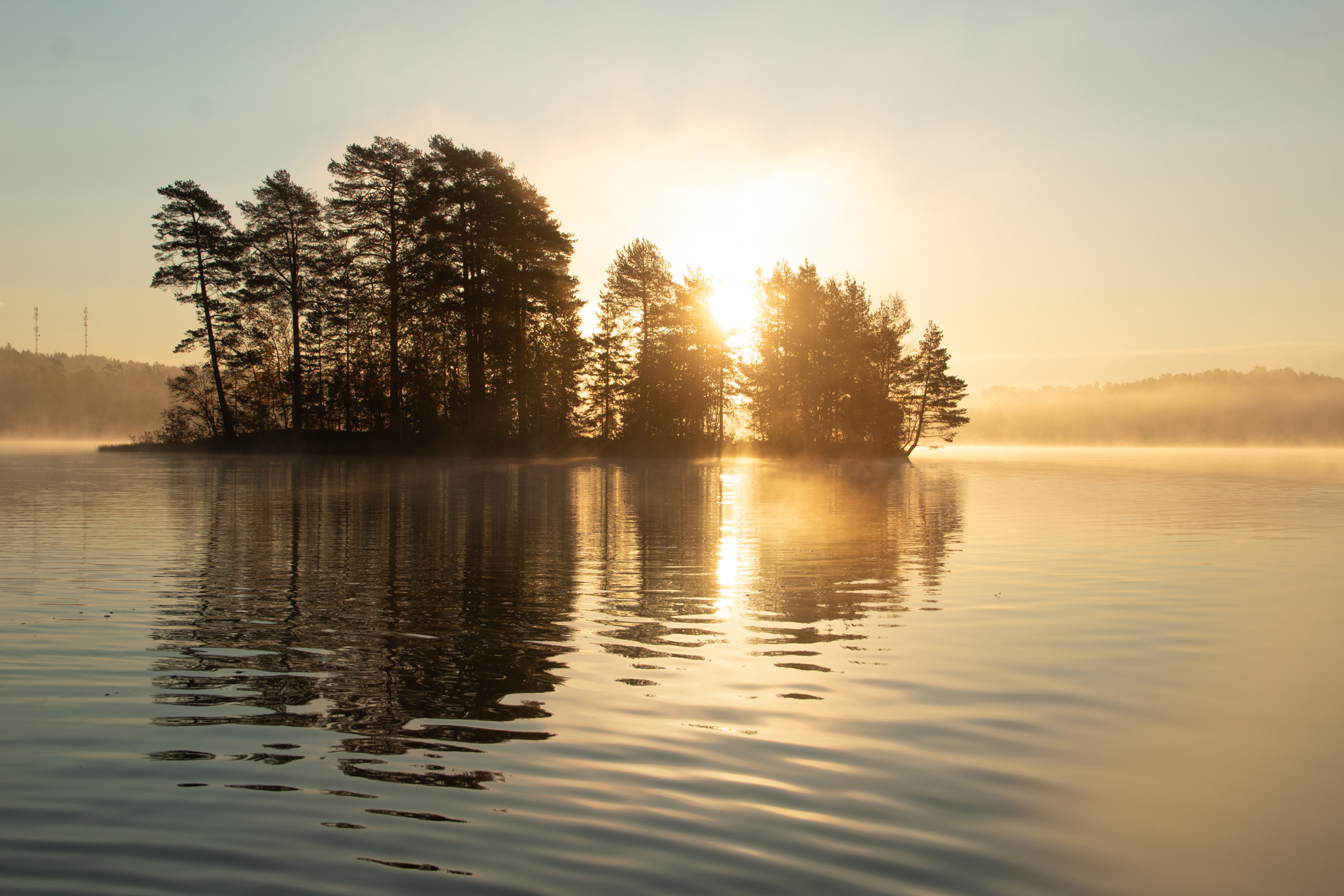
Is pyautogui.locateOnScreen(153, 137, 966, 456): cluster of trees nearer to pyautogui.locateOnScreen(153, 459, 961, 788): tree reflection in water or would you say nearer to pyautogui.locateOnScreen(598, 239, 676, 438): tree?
pyautogui.locateOnScreen(598, 239, 676, 438): tree

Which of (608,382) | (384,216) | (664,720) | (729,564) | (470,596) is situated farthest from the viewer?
(608,382)

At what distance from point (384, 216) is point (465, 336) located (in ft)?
31.5

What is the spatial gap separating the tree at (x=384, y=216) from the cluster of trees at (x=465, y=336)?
0.41 feet

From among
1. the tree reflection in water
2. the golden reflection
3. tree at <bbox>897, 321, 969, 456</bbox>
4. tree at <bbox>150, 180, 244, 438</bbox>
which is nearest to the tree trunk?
tree at <bbox>150, 180, 244, 438</bbox>

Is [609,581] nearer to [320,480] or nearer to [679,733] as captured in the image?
[679,733]

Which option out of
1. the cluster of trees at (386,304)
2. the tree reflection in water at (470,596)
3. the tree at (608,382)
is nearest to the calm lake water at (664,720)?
the tree reflection in water at (470,596)

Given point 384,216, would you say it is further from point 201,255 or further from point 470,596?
point 470,596

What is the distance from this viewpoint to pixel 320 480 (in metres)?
35.8

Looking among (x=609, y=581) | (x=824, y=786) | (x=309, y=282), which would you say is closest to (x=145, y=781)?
(x=824, y=786)

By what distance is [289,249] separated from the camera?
201 feet

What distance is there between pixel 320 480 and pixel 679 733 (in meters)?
33.2

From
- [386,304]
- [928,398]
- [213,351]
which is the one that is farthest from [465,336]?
[928,398]

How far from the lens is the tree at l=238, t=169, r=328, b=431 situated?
6031 cm

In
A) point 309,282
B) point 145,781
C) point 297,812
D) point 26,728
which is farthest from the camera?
point 309,282
